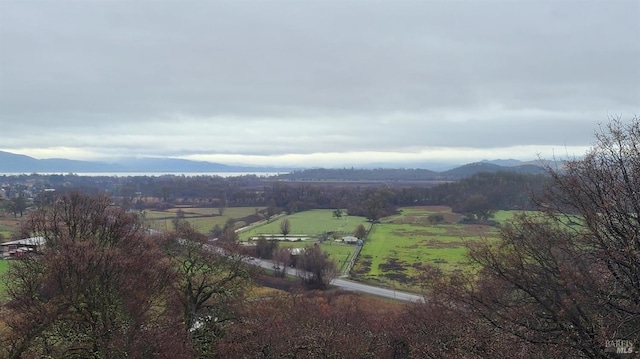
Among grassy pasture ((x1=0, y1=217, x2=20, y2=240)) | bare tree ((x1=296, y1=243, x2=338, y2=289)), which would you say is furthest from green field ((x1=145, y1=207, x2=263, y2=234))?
bare tree ((x1=296, y1=243, x2=338, y2=289))

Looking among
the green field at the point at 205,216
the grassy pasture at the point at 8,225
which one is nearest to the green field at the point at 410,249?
the green field at the point at 205,216

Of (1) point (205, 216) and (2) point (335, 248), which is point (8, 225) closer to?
(1) point (205, 216)

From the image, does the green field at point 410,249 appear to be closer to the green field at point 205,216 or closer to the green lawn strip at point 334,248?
the green lawn strip at point 334,248

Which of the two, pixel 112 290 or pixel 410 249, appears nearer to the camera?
pixel 112 290

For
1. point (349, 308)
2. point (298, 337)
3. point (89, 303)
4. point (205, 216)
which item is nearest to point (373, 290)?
point (349, 308)

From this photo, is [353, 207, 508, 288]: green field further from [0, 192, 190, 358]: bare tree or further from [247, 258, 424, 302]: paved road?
[0, 192, 190, 358]: bare tree

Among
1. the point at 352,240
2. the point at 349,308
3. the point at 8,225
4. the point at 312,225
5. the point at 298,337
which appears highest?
the point at 298,337
